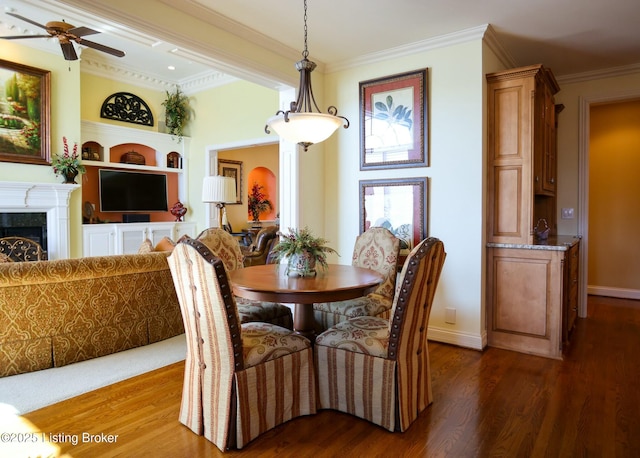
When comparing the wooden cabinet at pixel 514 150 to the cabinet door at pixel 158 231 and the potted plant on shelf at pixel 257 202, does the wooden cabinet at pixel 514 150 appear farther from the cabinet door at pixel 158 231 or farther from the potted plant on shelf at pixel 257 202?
the potted plant on shelf at pixel 257 202

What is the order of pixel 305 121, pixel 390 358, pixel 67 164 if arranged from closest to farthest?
pixel 390 358 → pixel 305 121 → pixel 67 164

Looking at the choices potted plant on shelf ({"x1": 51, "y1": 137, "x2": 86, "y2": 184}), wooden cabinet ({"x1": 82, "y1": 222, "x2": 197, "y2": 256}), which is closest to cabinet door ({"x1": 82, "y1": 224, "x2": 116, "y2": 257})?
wooden cabinet ({"x1": 82, "y1": 222, "x2": 197, "y2": 256})

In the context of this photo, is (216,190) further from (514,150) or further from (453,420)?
(453,420)

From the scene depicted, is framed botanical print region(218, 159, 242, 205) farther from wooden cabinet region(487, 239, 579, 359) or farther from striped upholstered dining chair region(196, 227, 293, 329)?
wooden cabinet region(487, 239, 579, 359)

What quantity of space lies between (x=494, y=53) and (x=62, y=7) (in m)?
3.44

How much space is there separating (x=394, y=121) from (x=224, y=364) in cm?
286

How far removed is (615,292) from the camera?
568cm

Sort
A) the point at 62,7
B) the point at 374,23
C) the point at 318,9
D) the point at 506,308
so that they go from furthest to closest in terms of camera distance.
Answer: the point at 506,308 < the point at 374,23 < the point at 318,9 < the point at 62,7

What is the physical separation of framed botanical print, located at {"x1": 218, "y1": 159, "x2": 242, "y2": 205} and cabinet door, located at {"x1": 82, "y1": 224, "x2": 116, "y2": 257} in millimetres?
2746

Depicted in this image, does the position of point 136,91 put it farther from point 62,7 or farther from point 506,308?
point 506,308

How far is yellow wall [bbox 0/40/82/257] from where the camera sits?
5.18 metres

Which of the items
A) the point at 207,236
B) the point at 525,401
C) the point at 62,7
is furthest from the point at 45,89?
the point at 525,401

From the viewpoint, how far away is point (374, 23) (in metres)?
3.36

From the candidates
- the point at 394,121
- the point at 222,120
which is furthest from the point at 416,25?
the point at 222,120
